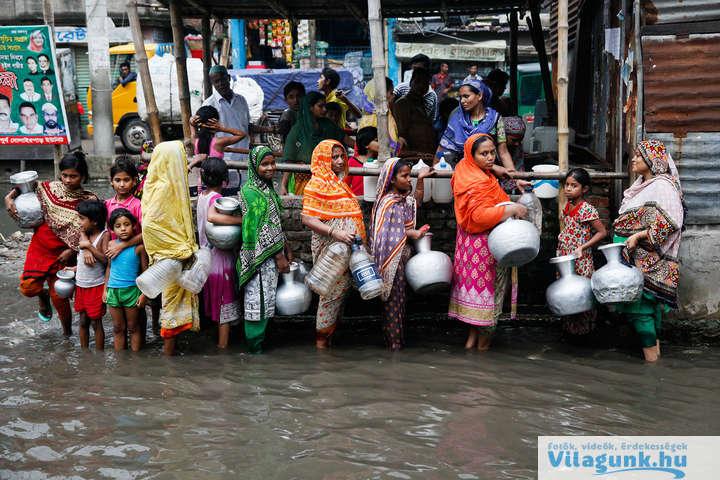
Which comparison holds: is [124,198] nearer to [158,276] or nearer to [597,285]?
[158,276]

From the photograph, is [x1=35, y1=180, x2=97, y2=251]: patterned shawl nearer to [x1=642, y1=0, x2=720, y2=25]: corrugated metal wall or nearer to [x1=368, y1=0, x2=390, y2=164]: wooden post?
[x1=368, y1=0, x2=390, y2=164]: wooden post

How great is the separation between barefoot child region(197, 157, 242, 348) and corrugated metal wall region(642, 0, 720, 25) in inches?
143

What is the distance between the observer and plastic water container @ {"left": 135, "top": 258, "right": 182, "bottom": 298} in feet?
16.4

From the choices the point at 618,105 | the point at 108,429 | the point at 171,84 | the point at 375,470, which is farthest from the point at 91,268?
the point at 171,84

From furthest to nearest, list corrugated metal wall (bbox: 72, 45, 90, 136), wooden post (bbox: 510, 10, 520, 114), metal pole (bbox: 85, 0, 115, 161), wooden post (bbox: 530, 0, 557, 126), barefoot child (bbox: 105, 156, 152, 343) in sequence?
1. corrugated metal wall (bbox: 72, 45, 90, 136)
2. metal pole (bbox: 85, 0, 115, 161)
3. wooden post (bbox: 510, 10, 520, 114)
4. wooden post (bbox: 530, 0, 557, 126)
5. barefoot child (bbox: 105, 156, 152, 343)

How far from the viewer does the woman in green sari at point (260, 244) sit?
518cm

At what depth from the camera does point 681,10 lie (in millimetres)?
5430

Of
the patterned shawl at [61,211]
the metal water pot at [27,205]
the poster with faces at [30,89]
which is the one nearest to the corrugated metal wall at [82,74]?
the poster with faces at [30,89]

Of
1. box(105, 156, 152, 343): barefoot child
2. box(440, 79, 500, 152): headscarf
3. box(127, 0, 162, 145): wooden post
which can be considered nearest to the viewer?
box(105, 156, 152, 343): barefoot child

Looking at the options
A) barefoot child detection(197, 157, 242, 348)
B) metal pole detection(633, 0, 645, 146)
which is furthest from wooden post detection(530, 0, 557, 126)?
barefoot child detection(197, 157, 242, 348)

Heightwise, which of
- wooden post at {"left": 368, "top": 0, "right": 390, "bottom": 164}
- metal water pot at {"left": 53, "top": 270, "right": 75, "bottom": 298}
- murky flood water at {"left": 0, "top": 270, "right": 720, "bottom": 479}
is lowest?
murky flood water at {"left": 0, "top": 270, "right": 720, "bottom": 479}

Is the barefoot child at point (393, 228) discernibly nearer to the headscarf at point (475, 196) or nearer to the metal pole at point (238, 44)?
the headscarf at point (475, 196)

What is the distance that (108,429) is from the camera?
406 cm

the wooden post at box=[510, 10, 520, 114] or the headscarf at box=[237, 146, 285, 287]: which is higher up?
the wooden post at box=[510, 10, 520, 114]
